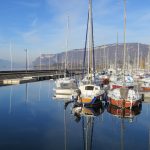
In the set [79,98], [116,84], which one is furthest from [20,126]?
[116,84]

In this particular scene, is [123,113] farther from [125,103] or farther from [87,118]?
[87,118]

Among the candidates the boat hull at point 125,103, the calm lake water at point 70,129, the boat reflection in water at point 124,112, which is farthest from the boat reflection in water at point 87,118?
the boat hull at point 125,103

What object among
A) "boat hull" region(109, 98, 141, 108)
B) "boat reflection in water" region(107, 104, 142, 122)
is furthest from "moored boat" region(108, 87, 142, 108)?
"boat reflection in water" region(107, 104, 142, 122)

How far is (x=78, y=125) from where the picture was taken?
32.2 m

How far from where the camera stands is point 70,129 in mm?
30484

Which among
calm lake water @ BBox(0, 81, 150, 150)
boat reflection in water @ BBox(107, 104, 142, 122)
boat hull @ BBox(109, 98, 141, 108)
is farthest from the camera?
boat hull @ BBox(109, 98, 141, 108)

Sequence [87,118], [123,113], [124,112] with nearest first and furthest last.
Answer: [87,118] < [123,113] < [124,112]

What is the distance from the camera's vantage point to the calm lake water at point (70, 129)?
24.7m

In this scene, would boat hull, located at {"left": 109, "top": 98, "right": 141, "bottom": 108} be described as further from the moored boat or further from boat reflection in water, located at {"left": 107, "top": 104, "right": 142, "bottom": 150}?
boat reflection in water, located at {"left": 107, "top": 104, "right": 142, "bottom": 150}

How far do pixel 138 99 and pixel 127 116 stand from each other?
5.29 meters

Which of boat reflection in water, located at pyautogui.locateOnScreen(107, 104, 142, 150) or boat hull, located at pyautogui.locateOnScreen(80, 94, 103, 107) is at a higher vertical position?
boat hull, located at pyautogui.locateOnScreen(80, 94, 103, 107)

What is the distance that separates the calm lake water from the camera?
24703 mm

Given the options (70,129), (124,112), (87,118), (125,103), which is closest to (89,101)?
(125,103)

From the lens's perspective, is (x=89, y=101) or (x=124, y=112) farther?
(x=89, y=101)
